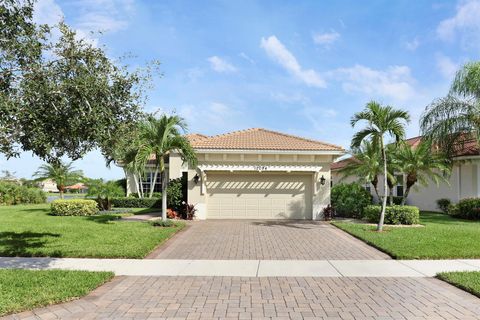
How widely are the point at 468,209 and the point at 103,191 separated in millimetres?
21667

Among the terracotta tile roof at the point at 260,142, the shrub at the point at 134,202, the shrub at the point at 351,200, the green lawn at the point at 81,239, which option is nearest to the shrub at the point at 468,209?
the shrub at the point at 351,200

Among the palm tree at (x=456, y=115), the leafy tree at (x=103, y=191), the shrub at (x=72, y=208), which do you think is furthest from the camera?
the leafy tree at (x=103, y=191)

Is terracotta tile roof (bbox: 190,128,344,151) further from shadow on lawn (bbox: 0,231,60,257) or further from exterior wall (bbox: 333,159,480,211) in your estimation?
shadow on lawn (bbox: 0,231,60,257)

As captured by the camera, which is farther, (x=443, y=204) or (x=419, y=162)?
(x=443, y=204)

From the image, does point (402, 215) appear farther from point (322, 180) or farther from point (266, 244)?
point (266, 244)

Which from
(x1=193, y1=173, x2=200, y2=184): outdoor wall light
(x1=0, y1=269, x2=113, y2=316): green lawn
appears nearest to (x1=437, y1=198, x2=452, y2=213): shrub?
(x1=193, y1=173, x2=200, y2=184): outdoor wall light

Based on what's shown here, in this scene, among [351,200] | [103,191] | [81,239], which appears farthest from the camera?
[103,191]

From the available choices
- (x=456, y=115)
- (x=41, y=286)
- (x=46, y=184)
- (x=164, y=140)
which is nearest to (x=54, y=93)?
(x=41, y=286)

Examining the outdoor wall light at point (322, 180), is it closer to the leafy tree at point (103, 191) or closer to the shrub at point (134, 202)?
the shrub at point (134, 202)

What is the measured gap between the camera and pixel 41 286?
276 inches

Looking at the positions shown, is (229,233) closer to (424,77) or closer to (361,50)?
(361,50)

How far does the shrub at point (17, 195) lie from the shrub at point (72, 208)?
1113 cm

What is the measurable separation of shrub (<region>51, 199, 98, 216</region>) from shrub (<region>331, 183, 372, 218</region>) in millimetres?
13987

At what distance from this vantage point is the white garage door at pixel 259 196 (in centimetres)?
2069
